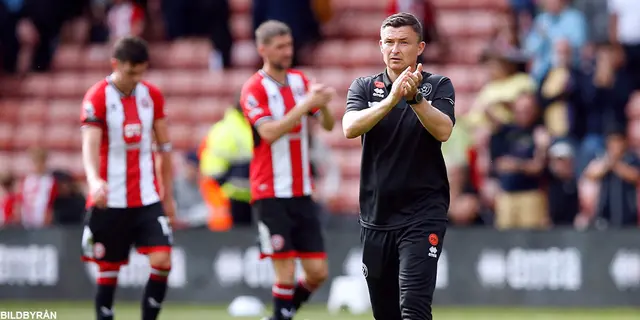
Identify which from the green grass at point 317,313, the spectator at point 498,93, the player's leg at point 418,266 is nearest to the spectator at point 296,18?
the spectator at point 498,93

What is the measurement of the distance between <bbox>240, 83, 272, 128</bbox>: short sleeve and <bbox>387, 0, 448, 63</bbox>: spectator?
7594 mm

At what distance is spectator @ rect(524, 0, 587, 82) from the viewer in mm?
18062

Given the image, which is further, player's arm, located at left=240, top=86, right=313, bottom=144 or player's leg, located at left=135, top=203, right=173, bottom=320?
player's leg, located at left=135, top=203, right=173, bottom=320

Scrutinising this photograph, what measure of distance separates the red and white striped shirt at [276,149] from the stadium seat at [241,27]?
10.4m

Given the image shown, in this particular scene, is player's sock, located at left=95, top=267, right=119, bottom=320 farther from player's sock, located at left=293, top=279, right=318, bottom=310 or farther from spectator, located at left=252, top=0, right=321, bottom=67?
spectator, located at left=252, top=0, right=321, bottom=67

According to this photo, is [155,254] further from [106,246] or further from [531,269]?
[531,269]

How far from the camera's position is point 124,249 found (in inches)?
415

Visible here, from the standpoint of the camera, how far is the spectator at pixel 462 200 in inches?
609

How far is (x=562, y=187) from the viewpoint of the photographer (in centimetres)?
1527

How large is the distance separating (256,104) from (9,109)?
11.7 m

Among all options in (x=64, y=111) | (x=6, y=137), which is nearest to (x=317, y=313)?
(x=64, y=111)

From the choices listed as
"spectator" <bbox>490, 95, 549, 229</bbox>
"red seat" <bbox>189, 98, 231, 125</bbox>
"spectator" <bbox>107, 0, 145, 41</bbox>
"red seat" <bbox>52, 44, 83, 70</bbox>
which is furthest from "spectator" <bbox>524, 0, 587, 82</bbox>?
"red seat" <bbox>52, 44, 83, 70</bbox>

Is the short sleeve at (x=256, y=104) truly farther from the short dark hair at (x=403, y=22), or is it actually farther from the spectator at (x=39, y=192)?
the spectator at (x=39, y=192)

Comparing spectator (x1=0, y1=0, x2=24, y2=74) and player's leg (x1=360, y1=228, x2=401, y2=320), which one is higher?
spectator (x1=0, y1=0, x2=24, y2=74)
